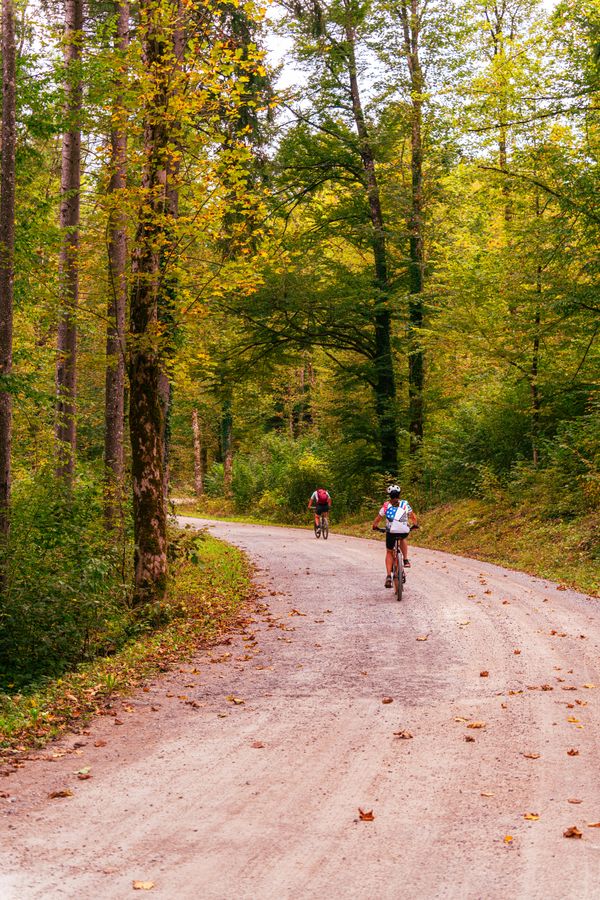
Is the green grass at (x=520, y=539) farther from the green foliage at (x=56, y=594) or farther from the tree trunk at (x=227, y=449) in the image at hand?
the tree trunk at (x=227, y=449)

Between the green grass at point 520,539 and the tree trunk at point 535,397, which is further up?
the tree trunk at point 535,397

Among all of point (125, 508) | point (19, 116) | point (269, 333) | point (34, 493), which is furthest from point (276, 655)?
point (269, 333)

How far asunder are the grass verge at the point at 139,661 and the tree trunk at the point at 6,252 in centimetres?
272

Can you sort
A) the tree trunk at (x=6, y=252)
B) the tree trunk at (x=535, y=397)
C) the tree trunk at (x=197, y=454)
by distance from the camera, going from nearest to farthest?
the tree trunk at (x=6, y=252) → the tree trunk at (x=535, y=397) → the tree trunk at (x=197, y=454)

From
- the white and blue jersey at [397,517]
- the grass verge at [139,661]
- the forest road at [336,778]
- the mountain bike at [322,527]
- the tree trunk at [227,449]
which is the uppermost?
the tree trunk at [227,449]

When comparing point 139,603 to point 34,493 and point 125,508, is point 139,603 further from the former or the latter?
point 34,493

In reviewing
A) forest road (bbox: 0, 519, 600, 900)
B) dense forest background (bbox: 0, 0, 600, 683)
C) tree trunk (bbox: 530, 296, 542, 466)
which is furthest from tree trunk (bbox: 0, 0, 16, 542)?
tree trunk (bbox: 530, 296, 542, 466)

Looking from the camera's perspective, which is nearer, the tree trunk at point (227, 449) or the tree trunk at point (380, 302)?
the tree trunk at point (380, 302)

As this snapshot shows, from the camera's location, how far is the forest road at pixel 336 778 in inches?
171

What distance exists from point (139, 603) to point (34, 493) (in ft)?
9.44

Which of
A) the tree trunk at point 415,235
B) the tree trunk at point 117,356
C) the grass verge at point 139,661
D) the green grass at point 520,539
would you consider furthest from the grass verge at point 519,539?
the tree trunk at point 117,356

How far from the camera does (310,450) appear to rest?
A: 37625mm

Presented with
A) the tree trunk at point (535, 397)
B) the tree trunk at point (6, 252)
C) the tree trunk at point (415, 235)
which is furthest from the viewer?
the tree trunk at point (415, 235)

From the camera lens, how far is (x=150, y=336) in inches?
472
